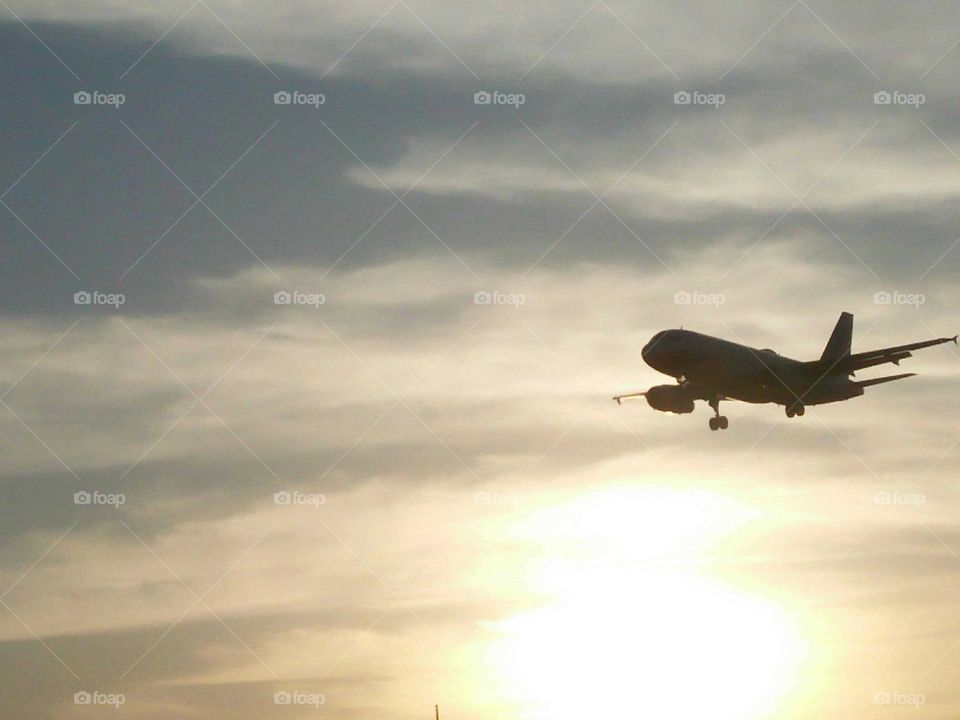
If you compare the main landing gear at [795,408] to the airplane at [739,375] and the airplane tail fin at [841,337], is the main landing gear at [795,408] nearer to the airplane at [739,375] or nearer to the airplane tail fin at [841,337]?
the airplane at [739,375]

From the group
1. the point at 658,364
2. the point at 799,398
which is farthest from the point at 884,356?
the point at 658,364

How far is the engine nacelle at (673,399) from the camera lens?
114688 mm

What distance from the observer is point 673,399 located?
11481 centimetres

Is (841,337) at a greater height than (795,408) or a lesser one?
greater

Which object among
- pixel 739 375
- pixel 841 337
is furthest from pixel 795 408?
pixel 841 337

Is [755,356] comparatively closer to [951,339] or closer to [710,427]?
[710,427]

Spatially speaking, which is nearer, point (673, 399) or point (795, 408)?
point (673, 399)

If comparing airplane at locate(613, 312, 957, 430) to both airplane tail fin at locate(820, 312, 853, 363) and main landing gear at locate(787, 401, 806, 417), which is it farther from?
airplane tail fin at locate(820, 312, 853, 363)

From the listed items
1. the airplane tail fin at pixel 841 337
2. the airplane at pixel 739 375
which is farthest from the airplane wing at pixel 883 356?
the airplane tail fin at pixel 841 337

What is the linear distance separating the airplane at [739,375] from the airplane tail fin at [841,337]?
654 inches

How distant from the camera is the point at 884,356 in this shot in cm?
11031

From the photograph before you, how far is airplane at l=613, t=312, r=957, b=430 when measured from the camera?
113 m

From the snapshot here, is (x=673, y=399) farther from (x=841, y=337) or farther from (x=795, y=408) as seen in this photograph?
(x=841, y=337)

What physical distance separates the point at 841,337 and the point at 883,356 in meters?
26.5
